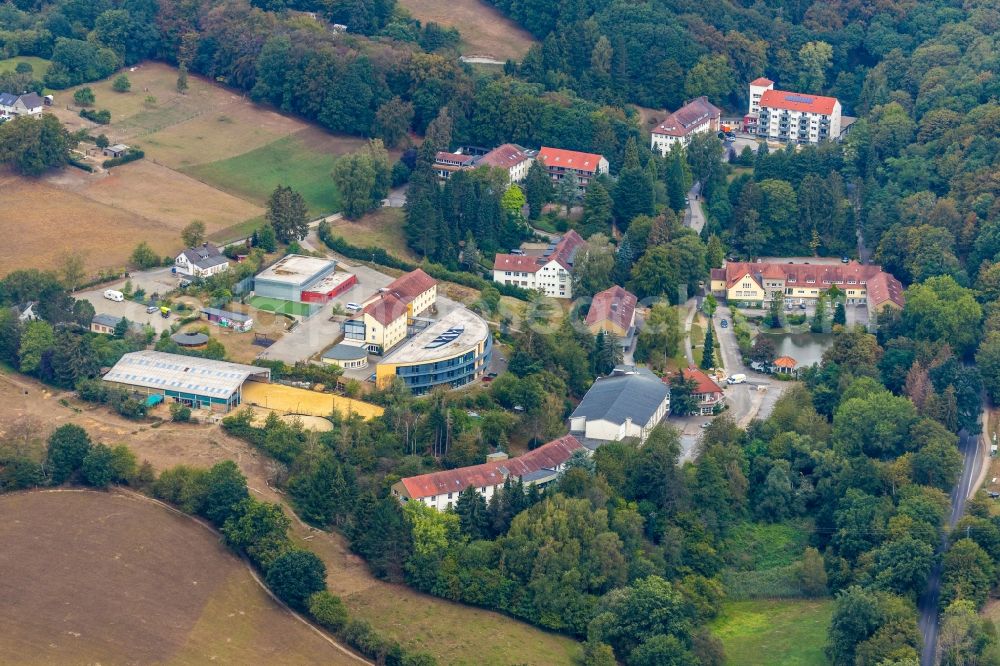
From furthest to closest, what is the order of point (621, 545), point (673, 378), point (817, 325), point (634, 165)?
point (634, 165) < point (817, 325) < point (673, 378) < point (621, 545)

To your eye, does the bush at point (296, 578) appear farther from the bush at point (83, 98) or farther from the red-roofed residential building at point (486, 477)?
the bush at point (83, 98)

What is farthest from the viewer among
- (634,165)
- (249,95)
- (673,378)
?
(249,95)

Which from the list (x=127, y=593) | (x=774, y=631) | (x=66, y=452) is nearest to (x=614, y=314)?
(x=774, y=631)

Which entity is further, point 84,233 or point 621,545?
point 84,233

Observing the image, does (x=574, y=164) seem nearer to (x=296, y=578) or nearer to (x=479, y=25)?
(x=479, y=25)

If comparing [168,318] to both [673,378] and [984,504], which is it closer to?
[673,378]

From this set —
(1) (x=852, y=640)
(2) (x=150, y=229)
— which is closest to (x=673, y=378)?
(1) (x=852, y=640)
